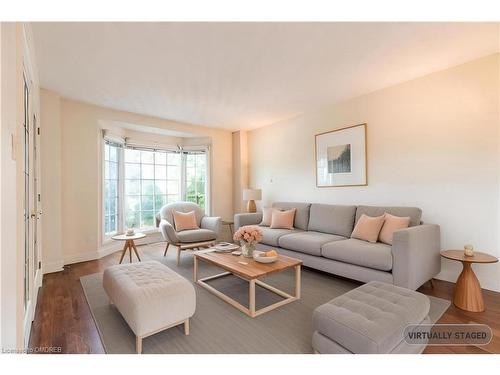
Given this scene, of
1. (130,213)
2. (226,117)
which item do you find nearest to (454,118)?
(226,117)

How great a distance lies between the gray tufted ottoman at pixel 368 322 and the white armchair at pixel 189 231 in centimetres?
253

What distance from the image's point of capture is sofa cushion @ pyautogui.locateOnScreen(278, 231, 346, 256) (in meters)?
3.00

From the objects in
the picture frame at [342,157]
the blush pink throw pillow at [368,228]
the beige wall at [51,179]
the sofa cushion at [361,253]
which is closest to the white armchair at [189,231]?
the beige wall at [51,179]

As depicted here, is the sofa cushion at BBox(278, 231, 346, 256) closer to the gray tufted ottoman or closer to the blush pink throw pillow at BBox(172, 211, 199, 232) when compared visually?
the gray tufted ottoman

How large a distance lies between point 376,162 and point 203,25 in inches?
111

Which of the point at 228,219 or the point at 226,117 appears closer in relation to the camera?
the point at 226,117

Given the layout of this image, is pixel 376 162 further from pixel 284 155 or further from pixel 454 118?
pixel 284 155

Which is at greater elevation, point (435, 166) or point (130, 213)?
point (435, 166)

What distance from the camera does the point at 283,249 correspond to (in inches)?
136

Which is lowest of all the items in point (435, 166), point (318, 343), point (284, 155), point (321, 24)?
point (318, 343)

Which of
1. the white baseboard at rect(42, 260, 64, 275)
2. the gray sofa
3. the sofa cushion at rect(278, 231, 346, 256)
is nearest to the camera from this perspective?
the gray sofa

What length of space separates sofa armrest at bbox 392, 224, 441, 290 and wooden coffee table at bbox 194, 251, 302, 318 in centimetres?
93

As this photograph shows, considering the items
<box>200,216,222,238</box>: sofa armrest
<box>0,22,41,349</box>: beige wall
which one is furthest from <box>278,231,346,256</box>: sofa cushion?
<box>0,22,41,349</box>: beige wall

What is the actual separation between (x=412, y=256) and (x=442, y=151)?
4.66 ft
